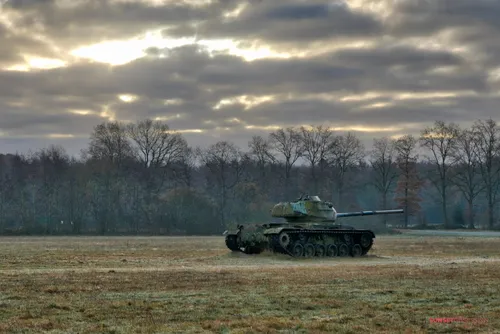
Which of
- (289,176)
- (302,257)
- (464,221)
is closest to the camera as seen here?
(302,257)

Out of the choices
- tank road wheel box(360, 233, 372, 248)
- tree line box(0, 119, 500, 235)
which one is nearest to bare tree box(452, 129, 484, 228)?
tree line box(0, 119, 500, 235)

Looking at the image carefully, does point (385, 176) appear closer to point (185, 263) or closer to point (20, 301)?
point (185, 263)

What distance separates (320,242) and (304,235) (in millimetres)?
1270

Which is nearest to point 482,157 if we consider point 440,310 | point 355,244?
point 355,244

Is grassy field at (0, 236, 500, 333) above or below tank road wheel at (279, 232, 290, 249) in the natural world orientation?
below

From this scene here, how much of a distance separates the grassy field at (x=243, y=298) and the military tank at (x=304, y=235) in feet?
22.5

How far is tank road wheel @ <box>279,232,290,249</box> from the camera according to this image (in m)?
36.1

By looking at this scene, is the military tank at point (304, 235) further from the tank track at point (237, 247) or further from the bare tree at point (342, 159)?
the bare tree at point (342, 159)

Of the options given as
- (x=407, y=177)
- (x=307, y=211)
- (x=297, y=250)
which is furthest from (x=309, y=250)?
(x=407, y=177)

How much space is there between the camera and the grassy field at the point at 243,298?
1396 cm

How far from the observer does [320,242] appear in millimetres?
37781

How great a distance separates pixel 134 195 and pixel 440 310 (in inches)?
2900

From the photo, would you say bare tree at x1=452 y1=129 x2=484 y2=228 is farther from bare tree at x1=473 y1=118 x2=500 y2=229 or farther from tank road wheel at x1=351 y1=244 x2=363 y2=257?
tank road wheel at x1=351 y1=244 x2=363 y2=257

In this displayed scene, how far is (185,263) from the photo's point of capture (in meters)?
31.0
